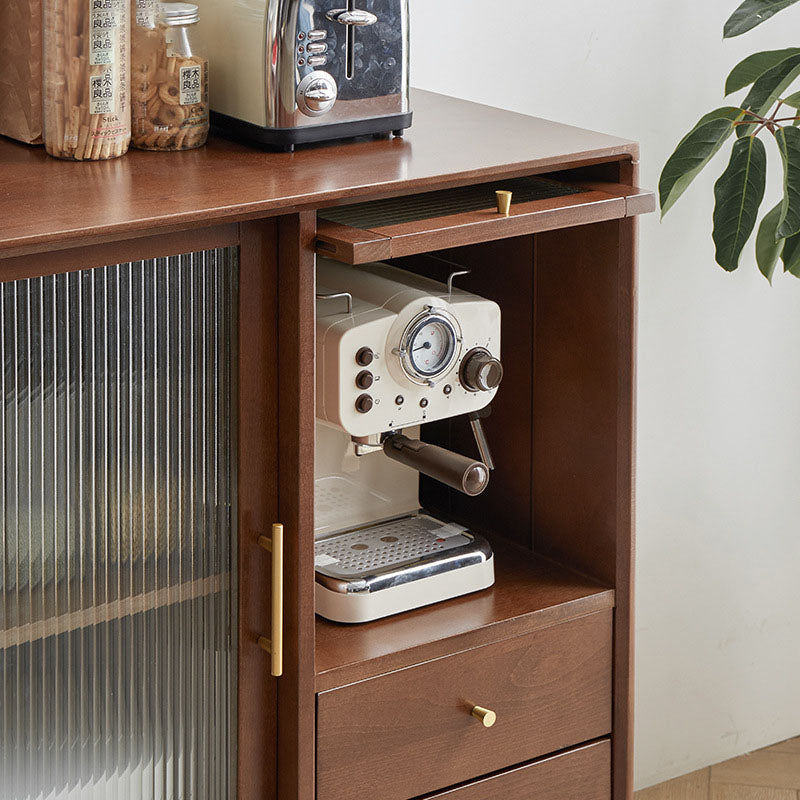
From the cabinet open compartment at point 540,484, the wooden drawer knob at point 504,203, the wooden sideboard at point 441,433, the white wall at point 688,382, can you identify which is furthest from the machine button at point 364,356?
the white wall at point 688,382

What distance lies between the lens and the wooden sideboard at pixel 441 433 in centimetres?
136

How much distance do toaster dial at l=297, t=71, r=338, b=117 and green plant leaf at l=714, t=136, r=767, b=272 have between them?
26.5 inches


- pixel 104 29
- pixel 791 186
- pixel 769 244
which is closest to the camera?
pixel 104 29

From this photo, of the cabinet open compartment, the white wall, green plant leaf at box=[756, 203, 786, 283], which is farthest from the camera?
the white wall

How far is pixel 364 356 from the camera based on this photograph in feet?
4.92

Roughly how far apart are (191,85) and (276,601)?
567 millimetres

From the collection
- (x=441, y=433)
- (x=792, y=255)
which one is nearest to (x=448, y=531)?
(x=441, y=433)

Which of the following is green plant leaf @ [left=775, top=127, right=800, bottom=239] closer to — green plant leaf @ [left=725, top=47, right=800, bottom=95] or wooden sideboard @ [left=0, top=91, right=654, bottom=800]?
green plant leaf @ [left=725, top=47, right=800, bottom=95]

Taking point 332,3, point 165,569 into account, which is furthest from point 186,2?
point 165,569

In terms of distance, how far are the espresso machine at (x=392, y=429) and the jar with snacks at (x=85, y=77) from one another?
0.99ft

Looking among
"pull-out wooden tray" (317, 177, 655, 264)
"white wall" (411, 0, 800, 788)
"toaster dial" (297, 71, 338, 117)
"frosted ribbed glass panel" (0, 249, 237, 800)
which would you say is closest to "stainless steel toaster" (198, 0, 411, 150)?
"toaster dial" (297, 71, 338, 117)

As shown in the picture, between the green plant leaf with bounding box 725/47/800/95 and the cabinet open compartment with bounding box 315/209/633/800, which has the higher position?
the green plant leaf with bounding box 725/47/800/95

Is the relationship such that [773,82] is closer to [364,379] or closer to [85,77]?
[364,379]

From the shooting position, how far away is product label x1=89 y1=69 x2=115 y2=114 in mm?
1406
